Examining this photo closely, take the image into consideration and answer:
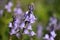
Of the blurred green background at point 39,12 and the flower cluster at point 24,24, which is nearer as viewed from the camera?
the flower cluster at point 24,24

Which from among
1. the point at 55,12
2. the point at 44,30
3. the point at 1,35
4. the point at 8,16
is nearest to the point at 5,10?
the point at 8,16

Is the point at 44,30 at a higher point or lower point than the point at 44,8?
lower

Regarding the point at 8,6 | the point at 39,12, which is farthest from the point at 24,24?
the point at 39,12

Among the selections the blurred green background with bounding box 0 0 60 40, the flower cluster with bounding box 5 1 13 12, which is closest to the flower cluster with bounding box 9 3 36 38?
the blurred green background with bounding box 0 0 60 40

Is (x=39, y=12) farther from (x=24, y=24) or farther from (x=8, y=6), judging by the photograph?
(x=24, y=24)

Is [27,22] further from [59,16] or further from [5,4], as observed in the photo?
[59,16]

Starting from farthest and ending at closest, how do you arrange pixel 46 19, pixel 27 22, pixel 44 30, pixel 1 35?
pixel 46 19
pixel 44 30
pixel 1 35
pixel 27 22

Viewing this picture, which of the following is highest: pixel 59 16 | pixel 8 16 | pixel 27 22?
pixel 59 16

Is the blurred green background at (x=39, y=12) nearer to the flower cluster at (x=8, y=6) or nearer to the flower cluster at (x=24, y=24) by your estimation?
the flower cluster at (x=8, y=6)

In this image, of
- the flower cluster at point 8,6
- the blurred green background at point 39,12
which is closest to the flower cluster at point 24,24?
the blurred green background at point 39,12

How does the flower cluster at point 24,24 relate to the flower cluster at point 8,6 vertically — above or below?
below

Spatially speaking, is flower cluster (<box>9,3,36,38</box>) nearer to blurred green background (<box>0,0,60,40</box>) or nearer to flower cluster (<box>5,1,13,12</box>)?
blurred green background (<box>0,0,60,40</box>)
